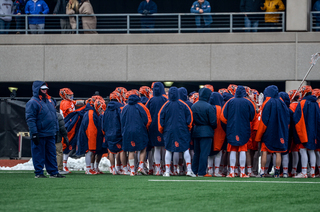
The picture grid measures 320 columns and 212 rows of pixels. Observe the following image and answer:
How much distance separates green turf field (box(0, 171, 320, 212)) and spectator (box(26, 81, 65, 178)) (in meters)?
1.81

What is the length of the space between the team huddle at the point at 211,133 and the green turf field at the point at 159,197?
2.78 metres

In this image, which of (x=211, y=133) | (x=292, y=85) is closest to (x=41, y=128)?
(x=211, y=133)

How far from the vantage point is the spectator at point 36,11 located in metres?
20.3

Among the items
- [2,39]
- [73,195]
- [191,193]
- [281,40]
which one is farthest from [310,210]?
[2,39]

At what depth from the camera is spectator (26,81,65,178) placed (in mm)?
10406

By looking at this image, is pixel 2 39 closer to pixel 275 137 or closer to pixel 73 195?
pixel 275 137

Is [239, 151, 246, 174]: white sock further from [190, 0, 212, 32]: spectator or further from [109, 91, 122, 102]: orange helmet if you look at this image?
[190, 0, 212, 32]: spectator

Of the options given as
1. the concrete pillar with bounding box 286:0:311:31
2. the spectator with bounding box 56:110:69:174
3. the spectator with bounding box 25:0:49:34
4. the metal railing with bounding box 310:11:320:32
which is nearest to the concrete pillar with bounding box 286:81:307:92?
the concrete pillar with bounding box 286:0:311:31

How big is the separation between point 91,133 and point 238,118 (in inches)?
152

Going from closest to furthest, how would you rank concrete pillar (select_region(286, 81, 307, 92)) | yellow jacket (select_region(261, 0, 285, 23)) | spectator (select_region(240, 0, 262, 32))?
concrete pillar (select_region(286, 81, 307, 92)) < yellow jacket (select_region(261, 0, 285, 23)) < spectator (select_region(240, 0, 262, 32))

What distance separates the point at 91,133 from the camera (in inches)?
509

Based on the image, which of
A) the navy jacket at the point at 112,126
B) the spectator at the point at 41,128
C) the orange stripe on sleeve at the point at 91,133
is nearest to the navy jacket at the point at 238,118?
the navy jacket at the point at 112,126

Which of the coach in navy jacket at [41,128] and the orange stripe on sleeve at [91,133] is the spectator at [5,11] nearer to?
the orange stripe on sleeve at [91,133]

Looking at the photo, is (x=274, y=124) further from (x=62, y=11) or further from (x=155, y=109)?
(x=62, y=11)
